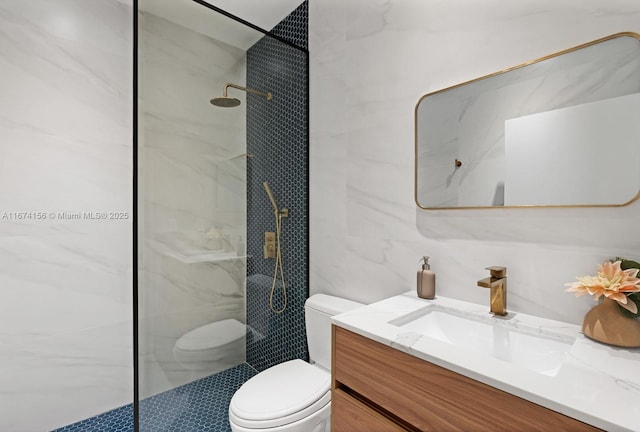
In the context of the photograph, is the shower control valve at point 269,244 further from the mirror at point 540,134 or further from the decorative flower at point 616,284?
the decorative flower at point 616,284

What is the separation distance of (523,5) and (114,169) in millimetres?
2174

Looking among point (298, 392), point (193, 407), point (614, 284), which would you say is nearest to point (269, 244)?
point (298, 392)

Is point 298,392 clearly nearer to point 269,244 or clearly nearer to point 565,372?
point 269,244

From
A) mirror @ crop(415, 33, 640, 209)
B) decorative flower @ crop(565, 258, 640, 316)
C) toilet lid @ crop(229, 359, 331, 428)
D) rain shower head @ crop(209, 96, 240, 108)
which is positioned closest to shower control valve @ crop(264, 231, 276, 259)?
toilet lid @ crop(229, 359, 331, 428)

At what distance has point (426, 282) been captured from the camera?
1272 mm

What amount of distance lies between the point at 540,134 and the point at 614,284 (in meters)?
0.50

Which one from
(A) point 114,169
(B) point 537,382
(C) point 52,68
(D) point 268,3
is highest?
(D) point 268,3

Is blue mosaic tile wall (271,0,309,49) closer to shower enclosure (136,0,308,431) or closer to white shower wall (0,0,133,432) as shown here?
shower enclosure (136,0,308,431)

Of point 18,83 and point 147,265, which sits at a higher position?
point 18,83

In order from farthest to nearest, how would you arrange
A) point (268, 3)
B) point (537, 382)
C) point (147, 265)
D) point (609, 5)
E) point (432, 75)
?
1. point (268, 3)
2. point (147, 265)
3. point (432, 75)
4. point (609, 5)
5. point (537, 382)

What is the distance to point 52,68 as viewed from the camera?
5.90ft

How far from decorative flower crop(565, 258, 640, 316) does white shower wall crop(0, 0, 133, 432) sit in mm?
2235

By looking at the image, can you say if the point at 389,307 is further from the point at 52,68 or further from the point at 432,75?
the point at 52,68

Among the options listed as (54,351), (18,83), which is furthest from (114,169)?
(54,351)
